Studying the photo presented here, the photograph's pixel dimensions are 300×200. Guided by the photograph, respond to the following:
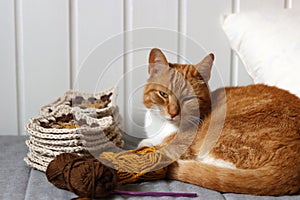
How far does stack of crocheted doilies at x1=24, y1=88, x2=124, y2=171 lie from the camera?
1325 millimetres

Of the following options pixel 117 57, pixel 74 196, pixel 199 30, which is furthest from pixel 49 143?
pixel 199 30

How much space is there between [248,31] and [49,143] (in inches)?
32.0

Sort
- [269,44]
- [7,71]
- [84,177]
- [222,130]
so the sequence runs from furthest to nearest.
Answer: [7,71]
[269,44]
[222,130]
[84,177]

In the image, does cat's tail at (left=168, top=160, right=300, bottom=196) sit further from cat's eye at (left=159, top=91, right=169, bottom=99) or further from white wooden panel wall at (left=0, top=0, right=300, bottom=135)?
white wooden panel wall at (left=0, top=0, right=300, bottom=135)

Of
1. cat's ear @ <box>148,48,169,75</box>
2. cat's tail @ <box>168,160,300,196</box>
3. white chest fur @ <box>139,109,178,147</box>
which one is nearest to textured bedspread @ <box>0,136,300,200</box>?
cat's tail @ <box>168,160,300,196</box>

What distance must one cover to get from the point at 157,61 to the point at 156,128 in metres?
0.21

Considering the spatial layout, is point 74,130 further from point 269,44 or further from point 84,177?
point 269,44

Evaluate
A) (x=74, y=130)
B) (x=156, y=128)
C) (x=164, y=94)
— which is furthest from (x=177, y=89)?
(x=74, y=130)

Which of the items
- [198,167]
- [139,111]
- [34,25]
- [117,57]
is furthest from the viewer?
[34,25]

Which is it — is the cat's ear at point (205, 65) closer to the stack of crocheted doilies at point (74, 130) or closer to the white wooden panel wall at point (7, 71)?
the stack of crocheted doilies at point (74, 130)

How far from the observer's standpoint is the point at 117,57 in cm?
168

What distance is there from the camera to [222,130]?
4.38 ft

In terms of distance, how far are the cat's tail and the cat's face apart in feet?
0.67

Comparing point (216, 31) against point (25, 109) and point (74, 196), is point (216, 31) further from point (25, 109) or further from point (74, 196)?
point (74, 196)
